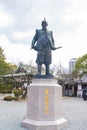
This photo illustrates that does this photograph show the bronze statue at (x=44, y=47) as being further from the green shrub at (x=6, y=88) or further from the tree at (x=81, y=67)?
the green shrub at (x=6, y=88)

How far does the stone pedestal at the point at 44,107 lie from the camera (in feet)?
26.6

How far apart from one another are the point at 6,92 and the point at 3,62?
14.9ft

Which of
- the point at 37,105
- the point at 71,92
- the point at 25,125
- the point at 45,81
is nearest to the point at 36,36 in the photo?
the point at 45,81

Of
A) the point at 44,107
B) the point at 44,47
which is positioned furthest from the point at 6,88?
the point at 44,107

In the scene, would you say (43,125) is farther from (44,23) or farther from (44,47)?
(44,23)

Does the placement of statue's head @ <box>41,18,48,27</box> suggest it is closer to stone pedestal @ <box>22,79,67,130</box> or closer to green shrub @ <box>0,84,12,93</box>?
stone pedestal @ <box>22,79,67,130</box>

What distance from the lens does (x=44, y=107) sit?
8180mm

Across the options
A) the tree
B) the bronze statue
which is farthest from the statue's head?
the tree

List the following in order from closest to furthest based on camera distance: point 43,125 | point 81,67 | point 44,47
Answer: point 43,125
point 44,47
point 81,67

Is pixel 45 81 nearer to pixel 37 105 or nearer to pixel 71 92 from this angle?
pixel 37 105

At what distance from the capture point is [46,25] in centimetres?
920

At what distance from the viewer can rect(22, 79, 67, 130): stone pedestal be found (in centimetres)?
809

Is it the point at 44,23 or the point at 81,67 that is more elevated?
the point at 44,23

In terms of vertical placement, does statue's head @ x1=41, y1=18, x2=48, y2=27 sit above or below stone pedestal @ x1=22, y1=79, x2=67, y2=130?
above
